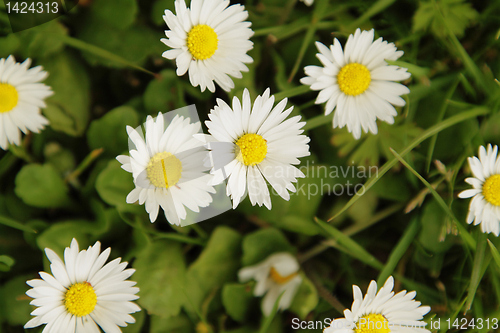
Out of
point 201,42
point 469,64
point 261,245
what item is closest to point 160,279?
point 261,245

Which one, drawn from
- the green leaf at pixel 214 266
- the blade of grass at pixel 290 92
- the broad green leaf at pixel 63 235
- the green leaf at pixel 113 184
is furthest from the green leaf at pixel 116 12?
the green leaf at pixel 214 266

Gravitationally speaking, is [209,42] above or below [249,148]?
above

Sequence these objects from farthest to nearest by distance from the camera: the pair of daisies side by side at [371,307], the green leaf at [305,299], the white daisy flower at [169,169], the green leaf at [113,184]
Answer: the green leaf at [305,299] < the green leaf at [113,184] < the pair of daisies side by side at [371,307] < the white daisy flower at [169,169]

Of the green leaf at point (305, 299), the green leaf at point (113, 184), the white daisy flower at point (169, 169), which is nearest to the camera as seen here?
the white daisy flower at point (169, 169)

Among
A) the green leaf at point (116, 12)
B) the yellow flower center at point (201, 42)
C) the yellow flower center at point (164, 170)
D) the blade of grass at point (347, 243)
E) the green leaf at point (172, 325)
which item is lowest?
the green leaf at point (172, 325)

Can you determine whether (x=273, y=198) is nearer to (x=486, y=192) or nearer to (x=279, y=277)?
(x=279, y=277)

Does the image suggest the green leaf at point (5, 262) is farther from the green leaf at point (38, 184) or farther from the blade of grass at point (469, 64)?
the blade of grass at point (469, 64)

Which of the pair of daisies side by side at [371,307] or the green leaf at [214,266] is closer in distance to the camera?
the pair of daisies side by side at [371,307]

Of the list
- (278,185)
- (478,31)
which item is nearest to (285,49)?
(278,185)

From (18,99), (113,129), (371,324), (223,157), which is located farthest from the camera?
(113,129)
